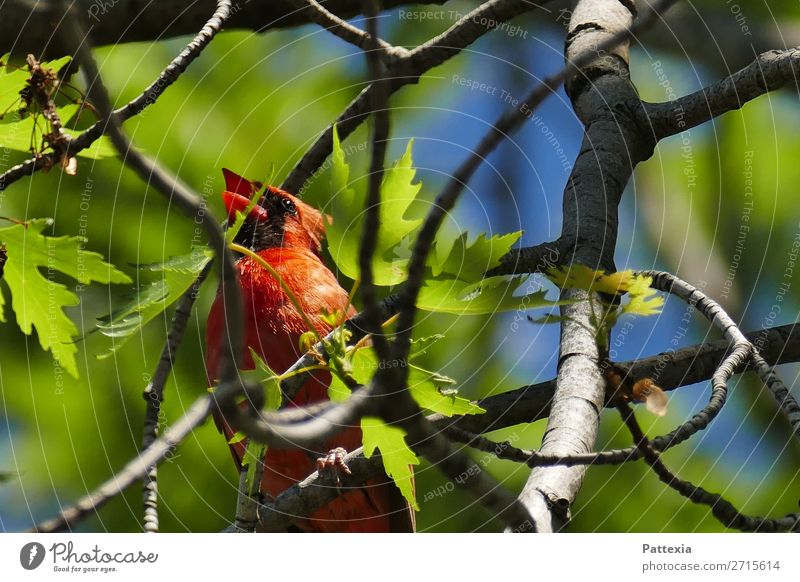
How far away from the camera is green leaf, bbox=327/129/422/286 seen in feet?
5.16

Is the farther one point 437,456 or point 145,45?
point 145,45

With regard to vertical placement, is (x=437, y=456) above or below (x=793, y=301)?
below

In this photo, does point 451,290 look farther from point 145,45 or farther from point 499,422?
point 145,45

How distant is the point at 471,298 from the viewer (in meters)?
1.57

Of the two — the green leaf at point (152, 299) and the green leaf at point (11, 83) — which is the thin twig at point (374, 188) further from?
the green leaf at point (11, 83)

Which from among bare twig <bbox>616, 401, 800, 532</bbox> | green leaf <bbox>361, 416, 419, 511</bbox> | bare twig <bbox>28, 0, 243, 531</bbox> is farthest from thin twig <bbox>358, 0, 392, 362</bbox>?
bare twig <bbox>616, 401, 800, 532</bbox>

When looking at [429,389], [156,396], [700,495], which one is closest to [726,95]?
[700,495]

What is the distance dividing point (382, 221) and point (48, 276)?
0.74 m

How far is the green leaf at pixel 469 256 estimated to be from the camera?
1591 mm

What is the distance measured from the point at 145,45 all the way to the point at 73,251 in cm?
96

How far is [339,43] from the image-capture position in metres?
2.32

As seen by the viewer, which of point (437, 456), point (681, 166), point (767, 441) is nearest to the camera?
point (437, 456)

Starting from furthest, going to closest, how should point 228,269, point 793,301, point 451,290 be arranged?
point 793,301
point 451,290
point 228,269

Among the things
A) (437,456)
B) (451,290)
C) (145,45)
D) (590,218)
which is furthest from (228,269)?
(145,45)
